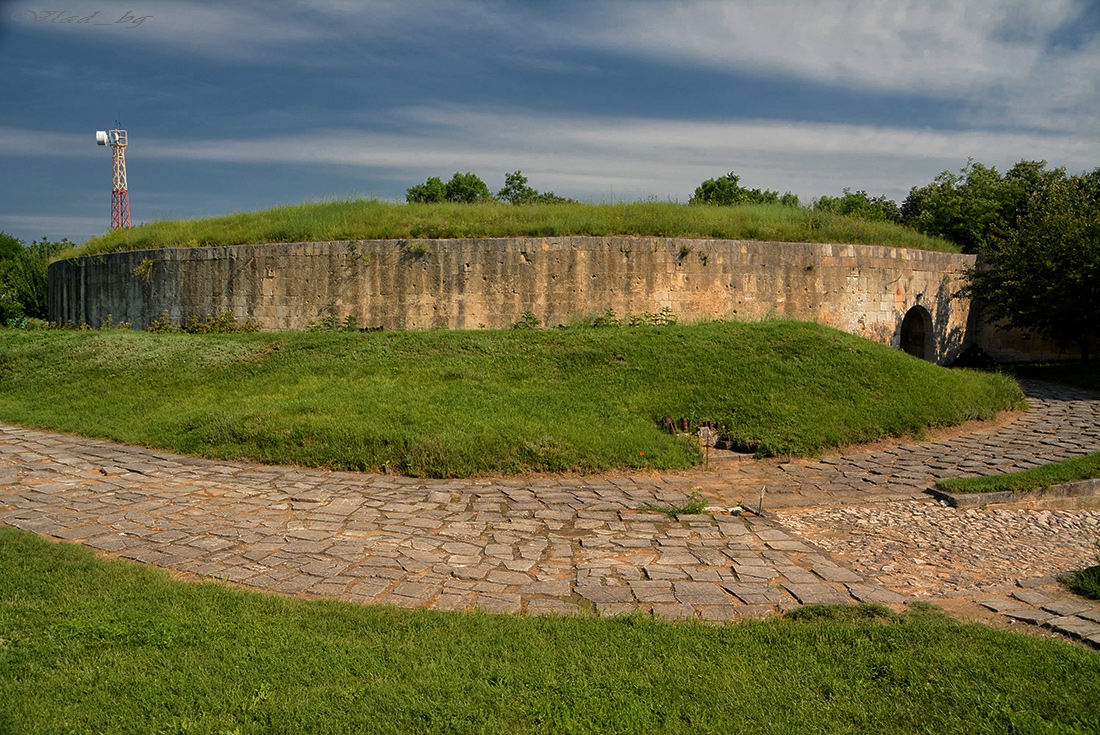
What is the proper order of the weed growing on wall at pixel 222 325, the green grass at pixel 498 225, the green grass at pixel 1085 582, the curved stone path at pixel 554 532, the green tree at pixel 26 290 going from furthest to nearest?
the green tree at pixel 26 290, the green grass at pixel 498 225, the weed growing on wall at pixel 222 325, the curved stone path at pixel 554 532, the green grass at pixel 1085 582

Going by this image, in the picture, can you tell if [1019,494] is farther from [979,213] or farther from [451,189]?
[451,189]

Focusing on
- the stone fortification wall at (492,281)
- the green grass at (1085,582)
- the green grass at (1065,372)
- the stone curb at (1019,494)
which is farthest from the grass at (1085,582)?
the green grass at (1065,372)

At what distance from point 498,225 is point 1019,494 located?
1065 cm

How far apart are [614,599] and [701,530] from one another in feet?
5.73

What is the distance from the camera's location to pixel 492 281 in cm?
1434

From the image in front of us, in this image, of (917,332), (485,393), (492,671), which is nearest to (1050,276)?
(917,332)

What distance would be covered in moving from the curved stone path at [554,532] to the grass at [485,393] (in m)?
0.49

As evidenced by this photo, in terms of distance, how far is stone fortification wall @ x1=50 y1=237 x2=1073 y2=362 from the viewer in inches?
564

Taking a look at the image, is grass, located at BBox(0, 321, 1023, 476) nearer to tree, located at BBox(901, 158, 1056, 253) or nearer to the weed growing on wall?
the weed growing on wall

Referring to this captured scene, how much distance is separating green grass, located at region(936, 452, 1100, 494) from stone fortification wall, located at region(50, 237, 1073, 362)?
7.67 meters

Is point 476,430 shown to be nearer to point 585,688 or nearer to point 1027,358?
point 585,688

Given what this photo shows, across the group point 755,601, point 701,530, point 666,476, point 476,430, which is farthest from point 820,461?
point 755,601

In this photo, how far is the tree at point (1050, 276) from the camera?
15.3 meters

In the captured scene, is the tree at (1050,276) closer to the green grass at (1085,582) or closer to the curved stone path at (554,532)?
the curved stone path at (554,532)
